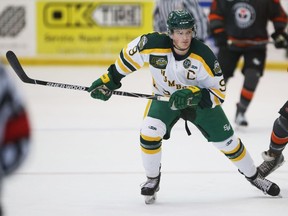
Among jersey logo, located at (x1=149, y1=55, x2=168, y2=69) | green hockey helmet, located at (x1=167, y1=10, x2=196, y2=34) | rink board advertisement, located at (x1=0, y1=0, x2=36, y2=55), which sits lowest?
rink board advertisement, located at (x1=0, y1=0, x2=36, y2=55)

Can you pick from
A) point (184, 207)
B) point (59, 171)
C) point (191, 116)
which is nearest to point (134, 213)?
point (184, 207)

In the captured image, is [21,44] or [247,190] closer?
[247,190]

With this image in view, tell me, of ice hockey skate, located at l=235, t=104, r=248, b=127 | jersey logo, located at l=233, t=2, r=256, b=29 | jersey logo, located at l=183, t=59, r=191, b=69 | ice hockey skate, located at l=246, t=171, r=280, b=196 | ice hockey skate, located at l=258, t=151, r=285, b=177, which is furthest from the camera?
jersey logo, located at l=233, t=2, r=256, b=29

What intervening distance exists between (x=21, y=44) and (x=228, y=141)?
6148mm

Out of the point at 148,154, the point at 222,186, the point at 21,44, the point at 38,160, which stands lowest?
the point at 21,44

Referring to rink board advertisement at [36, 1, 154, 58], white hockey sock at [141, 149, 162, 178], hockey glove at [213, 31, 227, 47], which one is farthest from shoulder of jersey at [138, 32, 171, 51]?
rink board advertisement at [36, 1, 154, 58]

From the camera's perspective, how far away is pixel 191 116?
3406 millimetres

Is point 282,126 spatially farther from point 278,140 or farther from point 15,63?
point 15,63

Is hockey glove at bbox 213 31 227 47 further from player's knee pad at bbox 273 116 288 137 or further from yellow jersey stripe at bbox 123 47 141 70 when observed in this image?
yellow jersey stripe at bbox 123 47 141 70

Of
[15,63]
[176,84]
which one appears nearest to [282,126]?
[176,84]

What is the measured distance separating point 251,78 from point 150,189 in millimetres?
2366

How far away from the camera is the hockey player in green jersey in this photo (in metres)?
3.30

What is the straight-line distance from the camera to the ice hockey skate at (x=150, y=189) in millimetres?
3484

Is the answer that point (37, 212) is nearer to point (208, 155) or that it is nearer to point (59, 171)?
point (59, 171)
